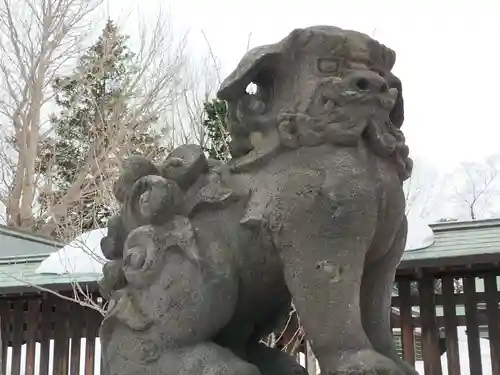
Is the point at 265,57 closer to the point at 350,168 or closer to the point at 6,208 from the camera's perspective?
the point at 350,168

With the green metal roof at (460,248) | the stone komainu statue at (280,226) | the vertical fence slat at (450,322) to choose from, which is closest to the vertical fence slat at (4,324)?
the green metal roof at (460,248)

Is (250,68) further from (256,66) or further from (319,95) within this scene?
(319,95)

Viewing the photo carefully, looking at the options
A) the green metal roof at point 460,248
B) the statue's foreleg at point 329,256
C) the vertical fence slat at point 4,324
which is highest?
the green metal roof at point 460,248

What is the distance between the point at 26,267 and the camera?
21.2 feet

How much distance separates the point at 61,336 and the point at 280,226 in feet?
16.2

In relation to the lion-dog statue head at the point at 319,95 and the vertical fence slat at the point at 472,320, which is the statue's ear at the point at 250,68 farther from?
the vertical fence slat at the point at 472,320

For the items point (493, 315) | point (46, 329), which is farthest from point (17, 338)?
point (493, 315)

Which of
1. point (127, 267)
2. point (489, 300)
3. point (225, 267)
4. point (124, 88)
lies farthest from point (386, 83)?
point (124, 88)

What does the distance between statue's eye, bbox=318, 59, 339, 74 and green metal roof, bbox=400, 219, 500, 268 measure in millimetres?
3267

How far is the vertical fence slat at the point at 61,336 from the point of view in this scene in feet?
18.5

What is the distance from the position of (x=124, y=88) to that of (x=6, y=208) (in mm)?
3093

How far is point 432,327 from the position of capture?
186 inches

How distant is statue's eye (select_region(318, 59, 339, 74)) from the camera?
1.28m

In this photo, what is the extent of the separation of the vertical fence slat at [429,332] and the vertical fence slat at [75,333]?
290 cm
